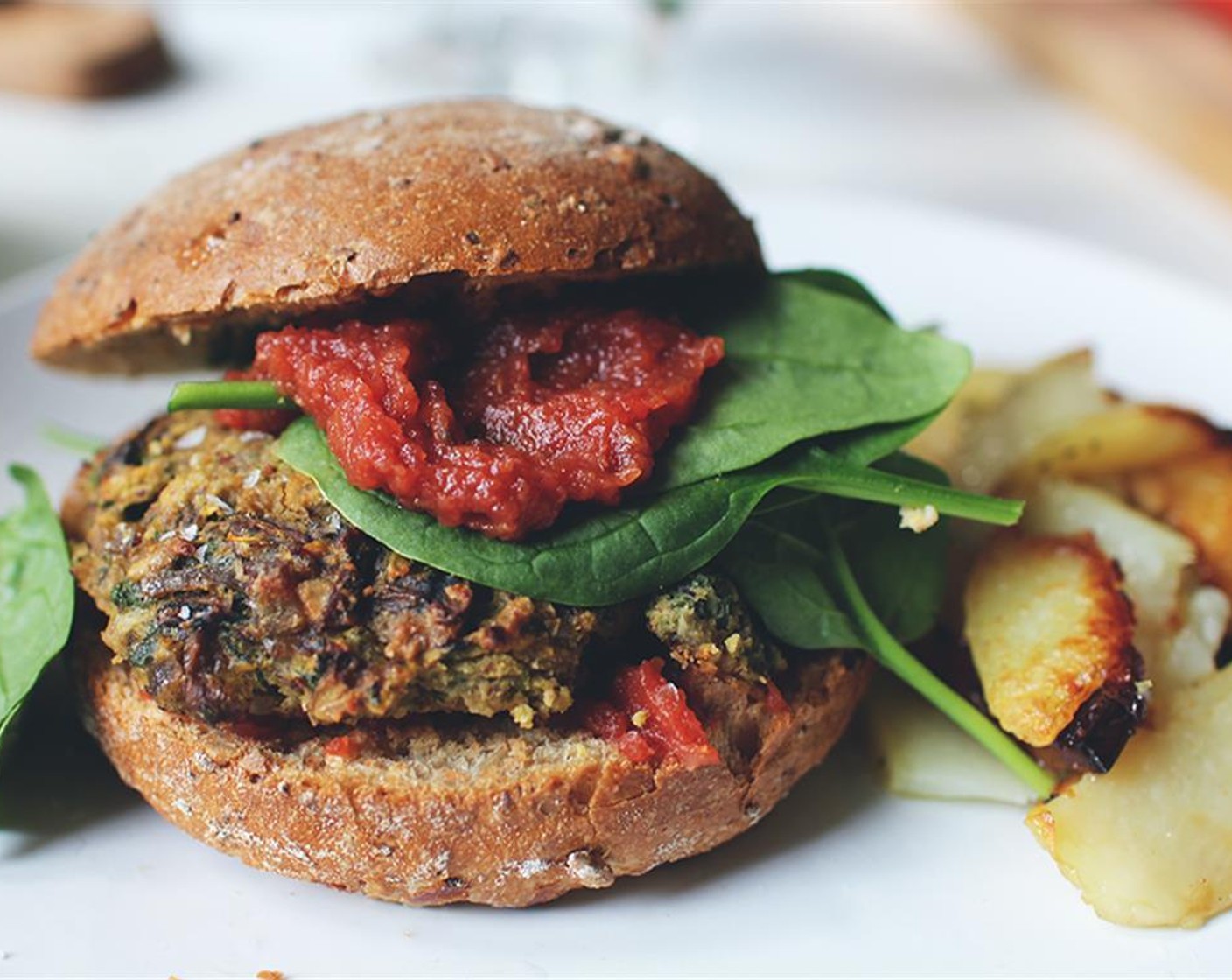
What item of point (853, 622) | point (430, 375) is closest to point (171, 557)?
point (430, 375)

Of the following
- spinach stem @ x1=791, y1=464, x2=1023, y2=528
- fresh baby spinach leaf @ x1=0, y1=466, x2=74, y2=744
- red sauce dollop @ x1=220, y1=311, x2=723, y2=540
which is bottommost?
fresh baby spinach leaf @ x1=0, y1=466, x2=74, y2=744

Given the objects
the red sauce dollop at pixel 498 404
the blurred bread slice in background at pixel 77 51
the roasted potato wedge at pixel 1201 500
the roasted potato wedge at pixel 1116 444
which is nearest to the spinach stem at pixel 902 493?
the red sauce dollop at pixel 498 404

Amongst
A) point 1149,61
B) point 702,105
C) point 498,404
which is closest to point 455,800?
point 498,404

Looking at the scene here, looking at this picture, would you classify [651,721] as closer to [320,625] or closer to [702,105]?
[320,625]

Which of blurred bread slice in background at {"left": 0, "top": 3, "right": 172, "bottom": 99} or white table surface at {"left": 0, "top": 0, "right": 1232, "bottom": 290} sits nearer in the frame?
white table surface at {"left": 0, "top": 0, "right": 1232, "bottom": 290}

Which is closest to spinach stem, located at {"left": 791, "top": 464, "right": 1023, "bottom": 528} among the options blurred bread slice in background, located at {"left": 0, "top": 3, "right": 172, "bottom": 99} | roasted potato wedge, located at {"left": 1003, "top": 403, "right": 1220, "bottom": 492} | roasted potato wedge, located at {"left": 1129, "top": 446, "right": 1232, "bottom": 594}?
roasted potato wedge, located at {"left": 1003, "top": 403, "right": 1220, "bottom": 492}

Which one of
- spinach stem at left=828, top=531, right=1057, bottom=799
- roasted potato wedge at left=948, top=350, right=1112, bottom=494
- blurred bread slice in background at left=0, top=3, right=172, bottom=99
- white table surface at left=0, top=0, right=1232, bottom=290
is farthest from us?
blurred bread slice in background at left=0, top=3, right=172, bottom=99

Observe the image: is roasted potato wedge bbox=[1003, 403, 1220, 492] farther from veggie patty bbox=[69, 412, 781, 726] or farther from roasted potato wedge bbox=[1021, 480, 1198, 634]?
veggie patty bbox=[69, 412, 781, 726]
